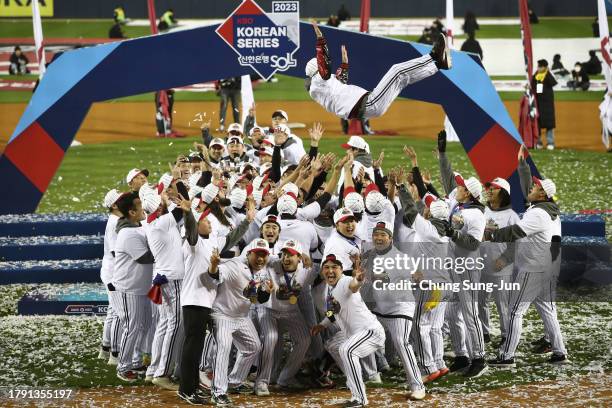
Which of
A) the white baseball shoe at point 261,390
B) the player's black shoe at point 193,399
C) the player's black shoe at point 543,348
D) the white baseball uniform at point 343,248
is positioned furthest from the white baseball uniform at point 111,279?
the player's black shoe at point 543,348

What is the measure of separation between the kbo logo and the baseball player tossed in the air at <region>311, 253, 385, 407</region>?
3.73m

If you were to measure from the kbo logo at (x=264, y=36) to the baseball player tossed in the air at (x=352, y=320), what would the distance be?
3.73 m

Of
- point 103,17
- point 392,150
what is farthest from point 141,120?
point 103,17

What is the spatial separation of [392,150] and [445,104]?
381 inches

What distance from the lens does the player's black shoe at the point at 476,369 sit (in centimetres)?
1111

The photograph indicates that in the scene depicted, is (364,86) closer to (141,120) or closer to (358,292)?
(358,292)

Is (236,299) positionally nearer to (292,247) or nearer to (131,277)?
(292,247)

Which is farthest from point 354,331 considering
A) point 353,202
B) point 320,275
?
point 353,202

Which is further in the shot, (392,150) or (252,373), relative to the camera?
(392,150)

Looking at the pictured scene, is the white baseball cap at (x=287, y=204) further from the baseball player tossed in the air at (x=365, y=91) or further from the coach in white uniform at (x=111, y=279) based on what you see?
the coach in white uniform at (x=111, y=279)

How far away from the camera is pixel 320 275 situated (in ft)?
35.1

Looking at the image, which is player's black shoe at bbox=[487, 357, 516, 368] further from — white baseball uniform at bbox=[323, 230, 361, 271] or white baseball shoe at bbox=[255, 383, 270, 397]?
white baseball shoe at bbox=[255, 383, 270, 397]

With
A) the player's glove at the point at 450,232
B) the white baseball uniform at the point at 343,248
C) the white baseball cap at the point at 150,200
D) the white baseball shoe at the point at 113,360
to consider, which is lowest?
the white baseball shoe at the point at 113,360

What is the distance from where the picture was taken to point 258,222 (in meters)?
11.5
